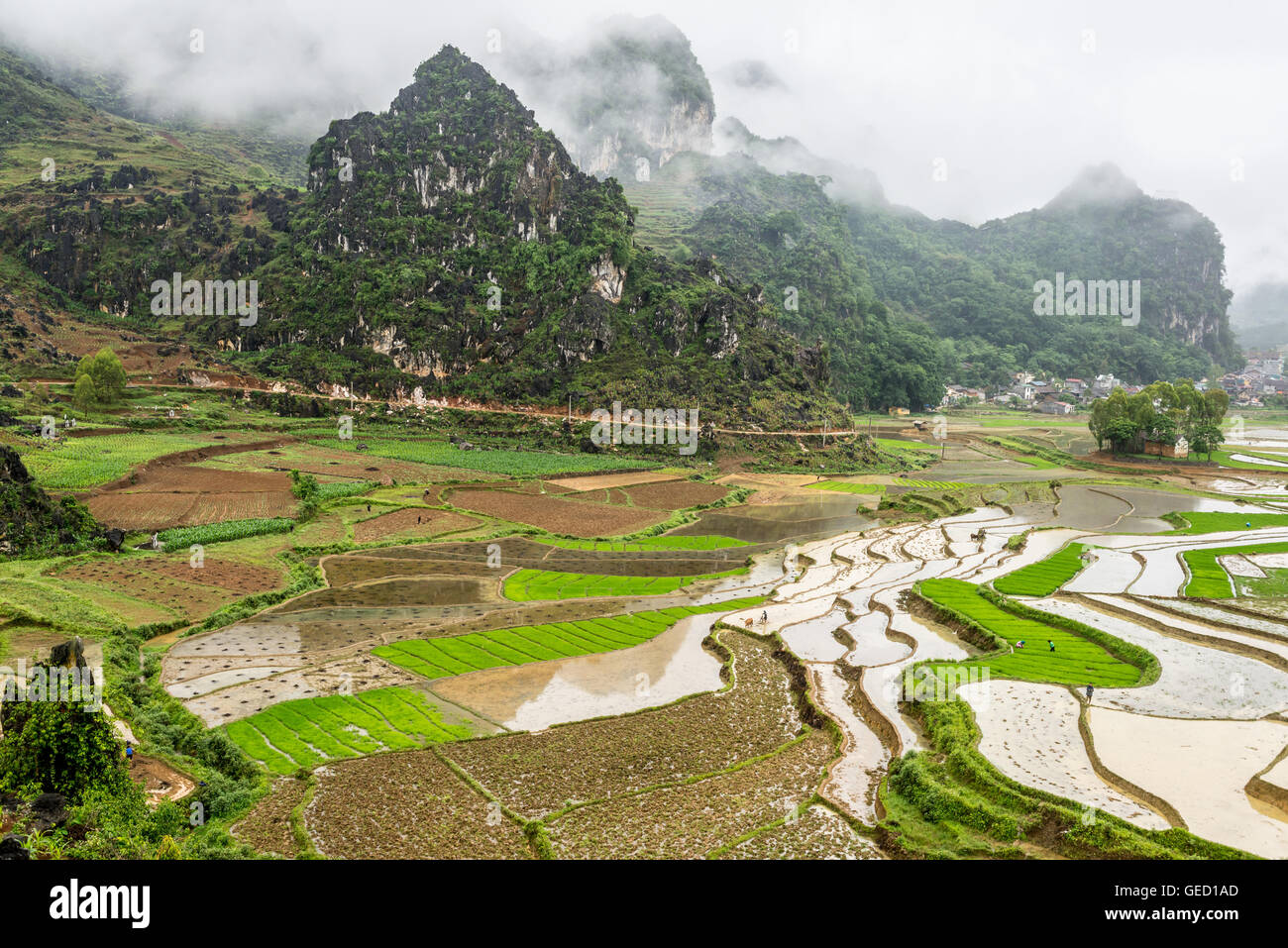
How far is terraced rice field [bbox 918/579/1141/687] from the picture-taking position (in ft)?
87.9

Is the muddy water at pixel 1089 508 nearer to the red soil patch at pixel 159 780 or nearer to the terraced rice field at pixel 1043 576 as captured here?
the terraced rice field at pixel 1043 576

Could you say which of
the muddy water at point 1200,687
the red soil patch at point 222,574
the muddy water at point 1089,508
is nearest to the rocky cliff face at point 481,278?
the muddy water at point 1089,508

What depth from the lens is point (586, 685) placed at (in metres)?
27.7

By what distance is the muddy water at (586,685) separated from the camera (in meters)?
25.3

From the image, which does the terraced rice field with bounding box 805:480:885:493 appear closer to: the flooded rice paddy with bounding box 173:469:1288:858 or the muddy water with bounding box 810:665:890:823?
the flooded rice paddy with bounding box 173:469:1288:858

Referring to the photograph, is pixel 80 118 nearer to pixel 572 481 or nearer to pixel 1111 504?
pixel 572 481

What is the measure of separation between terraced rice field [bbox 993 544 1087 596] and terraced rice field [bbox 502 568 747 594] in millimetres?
13935

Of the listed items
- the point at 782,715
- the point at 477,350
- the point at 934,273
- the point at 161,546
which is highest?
the point at 934,273

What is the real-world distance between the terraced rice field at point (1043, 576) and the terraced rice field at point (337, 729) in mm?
27442

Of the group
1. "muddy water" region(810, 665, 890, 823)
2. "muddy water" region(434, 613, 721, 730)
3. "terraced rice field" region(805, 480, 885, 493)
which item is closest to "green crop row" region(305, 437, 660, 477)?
"terraced rice field" region(805, 480, 885, 493)

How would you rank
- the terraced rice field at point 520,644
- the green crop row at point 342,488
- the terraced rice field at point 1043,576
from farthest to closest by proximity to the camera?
the green crop row at point 342,488, the terraced rice field at point 1043,576, the terraced rice field at point 520,644
